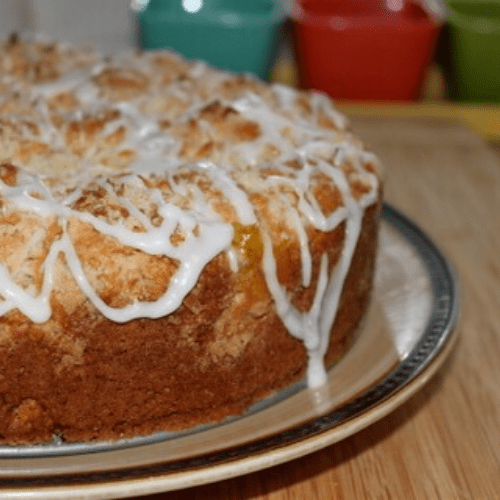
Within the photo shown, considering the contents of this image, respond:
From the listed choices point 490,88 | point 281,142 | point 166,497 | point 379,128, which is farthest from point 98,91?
point 490,88

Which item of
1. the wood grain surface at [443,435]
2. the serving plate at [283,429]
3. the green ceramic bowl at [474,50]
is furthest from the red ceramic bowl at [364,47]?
the serving plate at [283,429]

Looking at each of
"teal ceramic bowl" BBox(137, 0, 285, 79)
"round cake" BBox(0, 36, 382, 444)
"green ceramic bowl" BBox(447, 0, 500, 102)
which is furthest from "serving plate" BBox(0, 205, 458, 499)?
"green ceramic bowl" BBox(447, 0, 500, 102)

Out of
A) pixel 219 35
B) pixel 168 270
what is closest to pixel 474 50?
pixel 219 35

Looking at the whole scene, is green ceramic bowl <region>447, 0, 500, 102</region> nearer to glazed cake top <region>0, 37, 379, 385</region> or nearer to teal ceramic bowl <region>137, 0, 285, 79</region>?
teal ceramic bowl <region>137, 0, 285, 79</region>

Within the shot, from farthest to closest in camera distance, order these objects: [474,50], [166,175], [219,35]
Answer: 1. [474,50]
2. [219,35]
3. [166,175]

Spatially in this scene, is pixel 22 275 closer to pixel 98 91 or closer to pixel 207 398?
pixel 207 398

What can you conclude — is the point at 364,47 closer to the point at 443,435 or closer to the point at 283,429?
the point at 443,435

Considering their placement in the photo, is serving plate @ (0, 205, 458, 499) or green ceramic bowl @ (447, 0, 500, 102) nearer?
serving plate @ (0, 205, 458, 499)

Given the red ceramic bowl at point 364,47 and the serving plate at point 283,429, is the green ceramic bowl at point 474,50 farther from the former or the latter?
the serving plate at point 283,429
